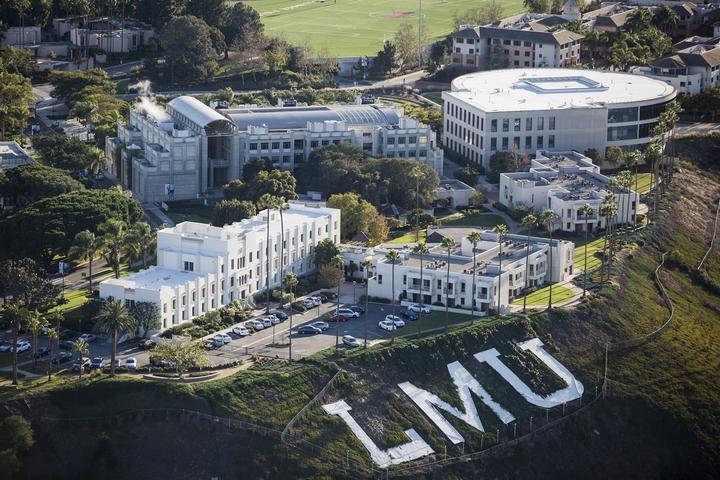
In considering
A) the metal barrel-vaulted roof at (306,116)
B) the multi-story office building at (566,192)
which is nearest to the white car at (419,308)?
the multi-story office building at (566,192)

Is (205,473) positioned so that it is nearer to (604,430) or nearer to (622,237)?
(604,430)

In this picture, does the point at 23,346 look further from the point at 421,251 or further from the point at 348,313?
the point at 421,251

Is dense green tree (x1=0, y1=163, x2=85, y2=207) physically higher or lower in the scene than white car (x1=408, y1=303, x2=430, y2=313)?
higher

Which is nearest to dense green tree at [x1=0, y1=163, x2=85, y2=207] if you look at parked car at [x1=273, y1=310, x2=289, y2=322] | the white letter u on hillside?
parked car at [x1=273, y1=310, x2=289, y2=322]

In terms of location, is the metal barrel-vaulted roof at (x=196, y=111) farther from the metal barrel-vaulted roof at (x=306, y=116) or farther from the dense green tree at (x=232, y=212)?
the dense green tree at (x=232, y=212)

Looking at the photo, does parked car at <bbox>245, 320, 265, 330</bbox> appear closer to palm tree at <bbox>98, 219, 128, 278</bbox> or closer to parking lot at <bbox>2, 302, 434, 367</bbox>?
parking lot at <bbox>2, 302, 434, 367</bbox>

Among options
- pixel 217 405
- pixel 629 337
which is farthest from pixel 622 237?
pixel 217 405
